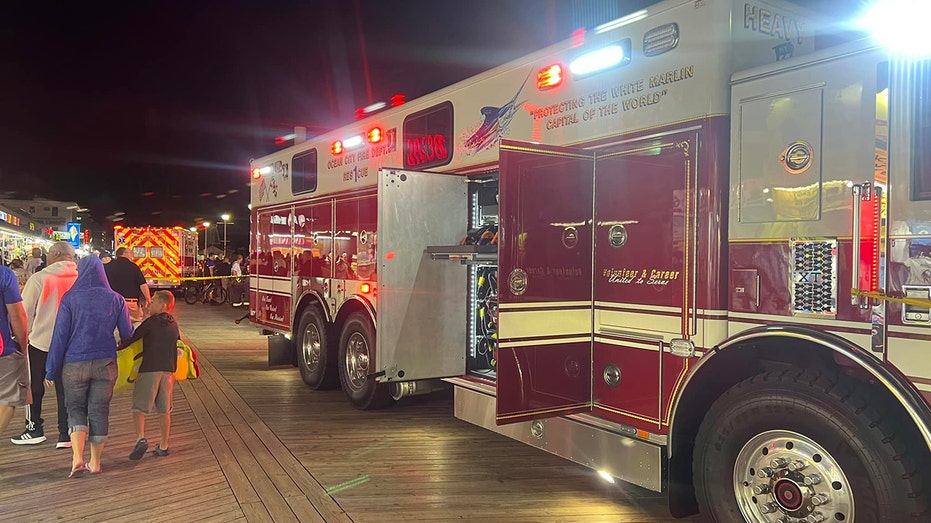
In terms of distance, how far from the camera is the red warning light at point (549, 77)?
16.1 feet

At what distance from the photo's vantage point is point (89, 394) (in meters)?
5.19

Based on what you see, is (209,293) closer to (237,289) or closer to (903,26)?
(237,289)

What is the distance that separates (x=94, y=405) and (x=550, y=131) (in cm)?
390

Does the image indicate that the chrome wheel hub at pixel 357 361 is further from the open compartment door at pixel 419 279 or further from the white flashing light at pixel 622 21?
the white flashing light at pixel 622 21

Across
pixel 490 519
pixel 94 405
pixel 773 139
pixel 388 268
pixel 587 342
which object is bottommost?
pixel 490 519

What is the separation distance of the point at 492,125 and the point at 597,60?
125 cm

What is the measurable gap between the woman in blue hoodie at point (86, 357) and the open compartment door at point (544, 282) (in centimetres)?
301

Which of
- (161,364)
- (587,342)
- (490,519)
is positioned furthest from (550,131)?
(161,364)

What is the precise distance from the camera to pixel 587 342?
460cm

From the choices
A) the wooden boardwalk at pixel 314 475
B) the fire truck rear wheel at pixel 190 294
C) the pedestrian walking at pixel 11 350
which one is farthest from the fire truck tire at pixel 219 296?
the pedestrian walking at pixel 11 350

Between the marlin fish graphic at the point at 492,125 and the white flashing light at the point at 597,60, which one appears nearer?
the white flashing light at the point at 597,60

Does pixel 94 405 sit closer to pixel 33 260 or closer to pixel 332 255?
pixel 332 255

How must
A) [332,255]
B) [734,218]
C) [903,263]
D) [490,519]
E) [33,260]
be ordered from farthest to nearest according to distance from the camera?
1. [33,260]
2. [332,255]
3. [490,519]
4. [734,218]
5. [903,263]

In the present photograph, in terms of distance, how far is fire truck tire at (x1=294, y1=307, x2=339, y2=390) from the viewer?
806cm
